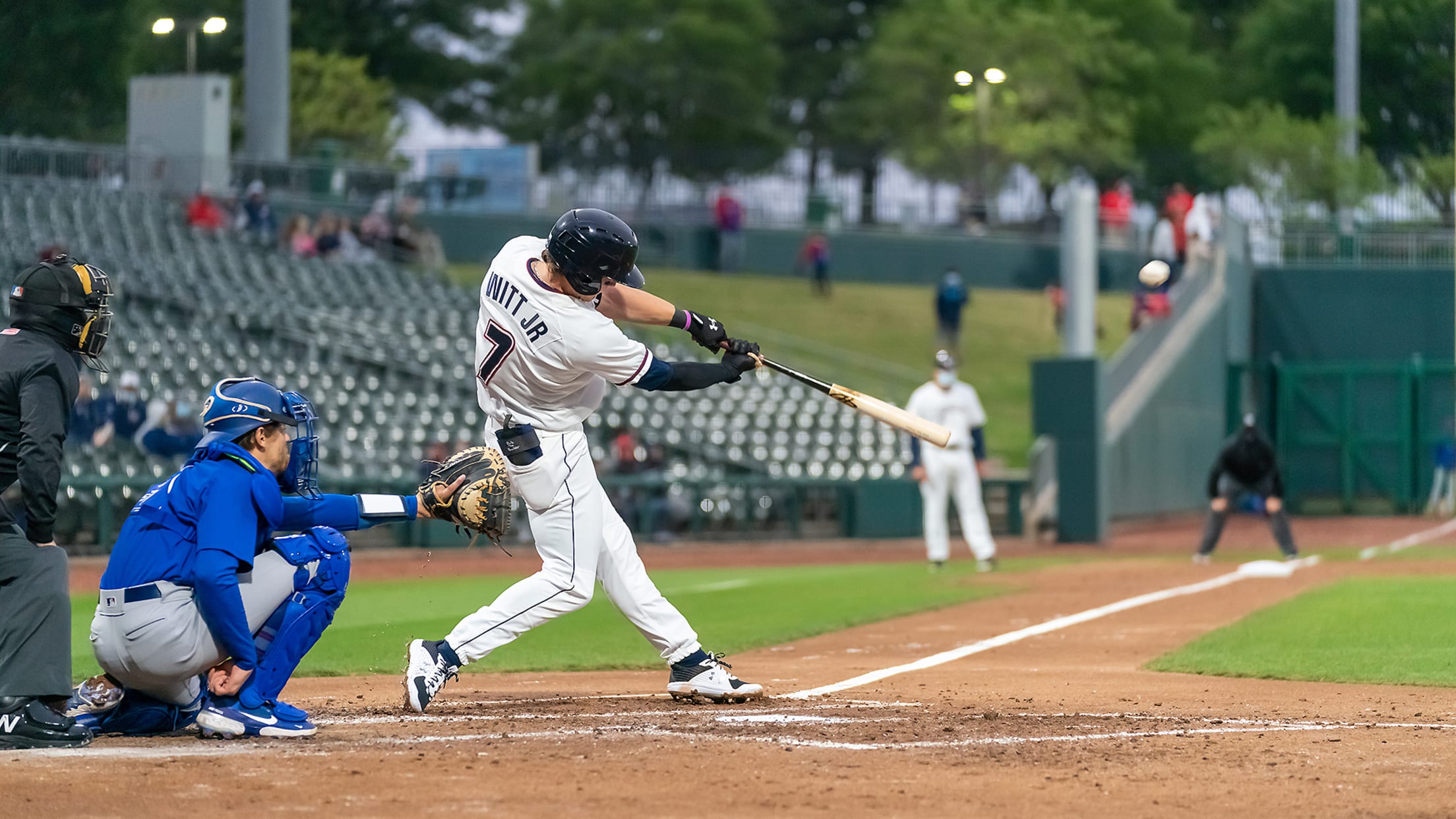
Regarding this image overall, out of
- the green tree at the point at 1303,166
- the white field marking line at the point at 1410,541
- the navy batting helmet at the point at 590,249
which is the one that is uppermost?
the green tree at the point at 1303,166

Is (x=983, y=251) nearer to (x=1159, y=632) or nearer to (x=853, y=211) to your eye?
(x=853, y=211)

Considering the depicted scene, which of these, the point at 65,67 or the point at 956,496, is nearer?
the point at 956,496

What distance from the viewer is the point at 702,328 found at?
23.1 feet

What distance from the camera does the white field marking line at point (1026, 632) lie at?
26.8 feet

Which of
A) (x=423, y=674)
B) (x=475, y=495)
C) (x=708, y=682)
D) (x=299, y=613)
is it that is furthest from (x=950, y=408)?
(x=299, y=613)

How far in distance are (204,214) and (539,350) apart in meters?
22.0

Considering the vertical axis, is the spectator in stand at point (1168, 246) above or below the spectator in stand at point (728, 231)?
below

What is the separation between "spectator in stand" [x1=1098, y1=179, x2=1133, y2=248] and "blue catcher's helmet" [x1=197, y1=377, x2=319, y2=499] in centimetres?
3075

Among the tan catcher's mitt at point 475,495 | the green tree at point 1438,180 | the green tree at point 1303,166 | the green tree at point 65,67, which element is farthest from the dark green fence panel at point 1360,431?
the tan catcher's mitt at point 475,495

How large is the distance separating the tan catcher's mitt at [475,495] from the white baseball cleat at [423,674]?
26.1 inches

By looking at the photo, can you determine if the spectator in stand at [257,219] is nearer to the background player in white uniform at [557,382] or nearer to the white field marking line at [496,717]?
the background player in white uniform at [557,382]

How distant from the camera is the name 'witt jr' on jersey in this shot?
22.2 feet

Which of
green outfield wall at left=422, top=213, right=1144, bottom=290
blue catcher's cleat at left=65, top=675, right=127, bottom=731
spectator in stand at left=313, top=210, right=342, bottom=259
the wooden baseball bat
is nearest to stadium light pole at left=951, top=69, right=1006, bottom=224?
green outfield wall at left=422, top=213, right=1144, bottom=290

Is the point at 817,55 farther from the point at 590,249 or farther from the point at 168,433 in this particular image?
the point at 590,249
